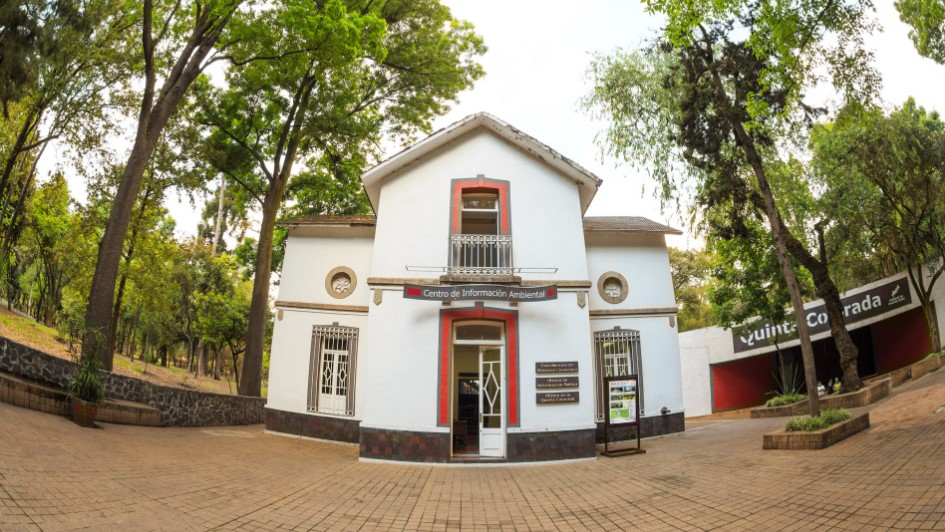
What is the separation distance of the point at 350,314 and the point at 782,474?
379 inches

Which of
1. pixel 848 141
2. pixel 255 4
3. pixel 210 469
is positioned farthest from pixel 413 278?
pixel 848 141

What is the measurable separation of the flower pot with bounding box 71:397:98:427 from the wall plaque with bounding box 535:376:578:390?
8666mm

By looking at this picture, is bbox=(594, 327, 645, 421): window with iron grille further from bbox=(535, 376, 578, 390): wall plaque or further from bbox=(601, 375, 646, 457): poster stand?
bbox=(535, 376, 578, 390): wall plaque

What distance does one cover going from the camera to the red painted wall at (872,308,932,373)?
56.7 ft

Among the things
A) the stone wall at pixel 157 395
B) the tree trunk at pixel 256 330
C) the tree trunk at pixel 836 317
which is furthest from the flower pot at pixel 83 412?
the tree trunk at pixel 836 317

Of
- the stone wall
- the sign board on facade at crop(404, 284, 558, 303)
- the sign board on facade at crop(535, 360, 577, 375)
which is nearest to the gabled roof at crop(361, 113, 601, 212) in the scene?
the sign board on facade at crop(404, 284, 558, 303)

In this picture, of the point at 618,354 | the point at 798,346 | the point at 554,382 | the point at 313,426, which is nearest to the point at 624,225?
the point at 618,354

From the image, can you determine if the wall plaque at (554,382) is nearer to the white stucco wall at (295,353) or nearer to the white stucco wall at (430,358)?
the white stucco wall at (430,358)

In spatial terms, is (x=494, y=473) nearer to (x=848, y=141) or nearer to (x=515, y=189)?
(x=515, y=189)

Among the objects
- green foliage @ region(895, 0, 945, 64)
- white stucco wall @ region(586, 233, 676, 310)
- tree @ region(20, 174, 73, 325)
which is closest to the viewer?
green foliage @ region(895, 0, 945, 64)

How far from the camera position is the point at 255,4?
542 inches

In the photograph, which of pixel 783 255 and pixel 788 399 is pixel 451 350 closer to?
pixel 783 255

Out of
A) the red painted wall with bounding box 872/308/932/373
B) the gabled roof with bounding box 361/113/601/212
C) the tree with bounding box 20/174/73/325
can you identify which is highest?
the tree with bounding box 20/174/73/325

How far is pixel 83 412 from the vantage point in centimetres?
859
